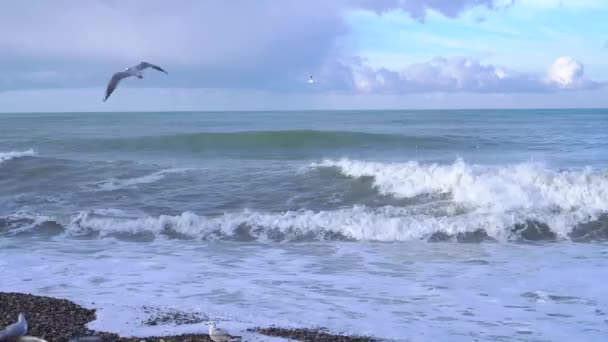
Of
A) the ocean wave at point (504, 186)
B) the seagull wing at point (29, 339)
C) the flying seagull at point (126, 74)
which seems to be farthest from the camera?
the ocean wave at point (504, 186)

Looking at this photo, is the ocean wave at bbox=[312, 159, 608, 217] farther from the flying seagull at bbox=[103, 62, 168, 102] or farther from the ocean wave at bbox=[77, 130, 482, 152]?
the ocean wave at bbox=[77, 130, 482, 152]

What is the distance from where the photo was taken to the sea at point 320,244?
7.60 meters

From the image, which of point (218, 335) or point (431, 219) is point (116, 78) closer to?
point (218, 335)

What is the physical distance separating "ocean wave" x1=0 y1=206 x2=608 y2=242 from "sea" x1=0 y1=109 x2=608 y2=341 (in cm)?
4

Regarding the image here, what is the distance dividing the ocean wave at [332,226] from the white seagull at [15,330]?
21.2 feet

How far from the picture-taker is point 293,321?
24.0 ft

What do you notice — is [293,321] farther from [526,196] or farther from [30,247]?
[526,196]

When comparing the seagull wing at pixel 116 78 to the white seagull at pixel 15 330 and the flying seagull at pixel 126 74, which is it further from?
the white seagull at pixel 15 330

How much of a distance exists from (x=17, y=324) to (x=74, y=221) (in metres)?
8.10

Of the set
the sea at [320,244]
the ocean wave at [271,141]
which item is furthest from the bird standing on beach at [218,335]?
the ocean wave at [271,141]

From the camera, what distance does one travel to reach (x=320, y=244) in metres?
12.4

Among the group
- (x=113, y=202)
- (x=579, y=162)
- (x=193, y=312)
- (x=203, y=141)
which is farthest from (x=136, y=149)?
(x=193, y=312)

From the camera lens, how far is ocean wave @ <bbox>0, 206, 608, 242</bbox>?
43.0 feet

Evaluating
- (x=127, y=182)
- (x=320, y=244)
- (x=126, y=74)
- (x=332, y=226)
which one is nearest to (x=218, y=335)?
(x=126, y=74)
